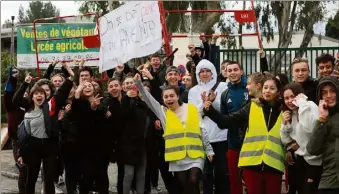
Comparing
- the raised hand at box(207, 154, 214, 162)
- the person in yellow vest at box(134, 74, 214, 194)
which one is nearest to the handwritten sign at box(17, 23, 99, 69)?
the person in yellow vest at box(134, 74, 214, 194)

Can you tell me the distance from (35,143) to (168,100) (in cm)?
202

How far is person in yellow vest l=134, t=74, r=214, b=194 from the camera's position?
771 centimetres

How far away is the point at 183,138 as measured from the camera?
305 inches

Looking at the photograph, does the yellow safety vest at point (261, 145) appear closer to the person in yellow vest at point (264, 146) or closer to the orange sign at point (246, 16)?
the person in yellow vest at point (264, 146)

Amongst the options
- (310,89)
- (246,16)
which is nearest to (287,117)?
(310,89)

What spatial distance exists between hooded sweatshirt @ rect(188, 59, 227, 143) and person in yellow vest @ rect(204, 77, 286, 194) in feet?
3.80

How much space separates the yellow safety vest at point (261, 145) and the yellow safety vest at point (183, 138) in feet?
2.39

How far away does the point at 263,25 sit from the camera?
3556cm

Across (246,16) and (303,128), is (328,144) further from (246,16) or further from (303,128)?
(246,16)

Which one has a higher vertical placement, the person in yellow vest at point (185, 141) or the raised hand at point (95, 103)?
the raised hand at point (95, 103)

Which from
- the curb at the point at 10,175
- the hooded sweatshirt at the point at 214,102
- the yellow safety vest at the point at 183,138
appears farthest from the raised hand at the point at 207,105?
the curb at the point at 10,175

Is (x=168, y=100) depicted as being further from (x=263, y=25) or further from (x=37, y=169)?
(x=263, y=25)

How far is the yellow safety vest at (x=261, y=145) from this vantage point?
7074mm

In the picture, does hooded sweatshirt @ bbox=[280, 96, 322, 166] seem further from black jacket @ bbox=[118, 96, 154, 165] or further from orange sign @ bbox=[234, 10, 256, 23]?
orange sign @ bbox=[234, 10, 256, 23]
